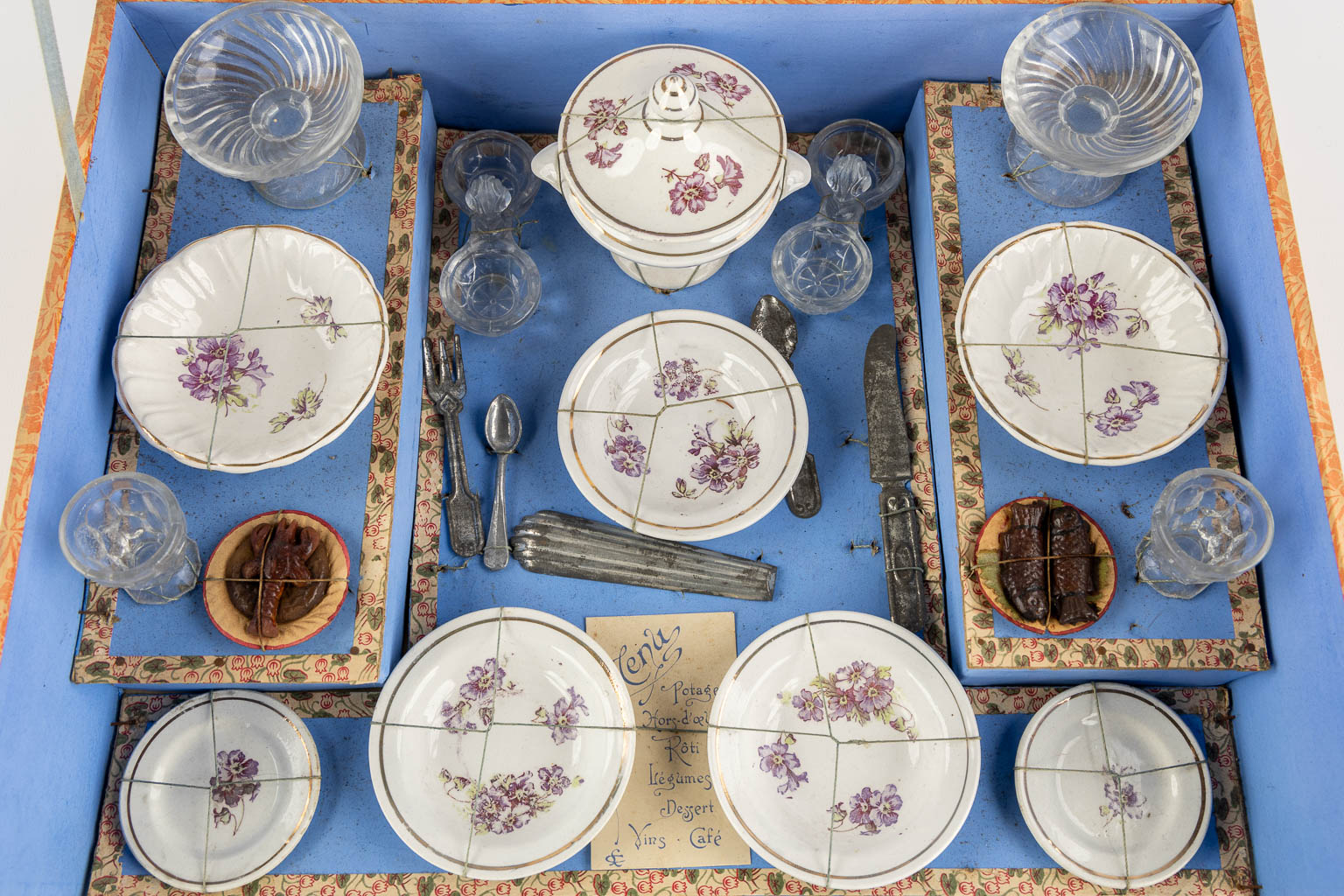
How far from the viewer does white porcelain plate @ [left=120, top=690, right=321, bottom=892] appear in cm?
129

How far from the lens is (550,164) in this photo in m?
1.31

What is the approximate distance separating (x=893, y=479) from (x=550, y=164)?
0.64 m

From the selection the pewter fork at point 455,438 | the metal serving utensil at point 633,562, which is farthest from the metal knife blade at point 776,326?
the pewter fork at point 455,438

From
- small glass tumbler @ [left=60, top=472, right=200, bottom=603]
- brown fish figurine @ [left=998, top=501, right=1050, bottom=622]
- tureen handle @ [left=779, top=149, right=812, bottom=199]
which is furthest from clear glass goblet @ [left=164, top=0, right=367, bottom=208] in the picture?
brown fish figurine @ [left=998, top=501, right=1050, bottom=622]

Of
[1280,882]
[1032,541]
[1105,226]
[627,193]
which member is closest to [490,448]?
[627,193]

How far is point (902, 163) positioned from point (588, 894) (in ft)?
3.78

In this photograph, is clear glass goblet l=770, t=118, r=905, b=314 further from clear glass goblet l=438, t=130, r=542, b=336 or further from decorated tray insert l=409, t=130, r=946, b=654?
clear glass goblet l=438, t=130, r=542, b=336

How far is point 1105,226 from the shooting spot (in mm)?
1433

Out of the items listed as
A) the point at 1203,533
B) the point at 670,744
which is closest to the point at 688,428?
the point at 670,744

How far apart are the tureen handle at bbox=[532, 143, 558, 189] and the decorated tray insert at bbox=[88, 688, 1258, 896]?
0.76 metres

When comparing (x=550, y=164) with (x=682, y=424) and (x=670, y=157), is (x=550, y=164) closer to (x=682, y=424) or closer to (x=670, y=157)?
(x=670, y=157)

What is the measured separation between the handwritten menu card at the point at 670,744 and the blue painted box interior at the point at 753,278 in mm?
44

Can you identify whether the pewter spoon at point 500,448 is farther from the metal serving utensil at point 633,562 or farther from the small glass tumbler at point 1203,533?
the small glass tumbler at point 1203,533

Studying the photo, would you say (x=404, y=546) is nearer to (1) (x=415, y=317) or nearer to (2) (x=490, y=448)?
(2) (x=490, y=448)
